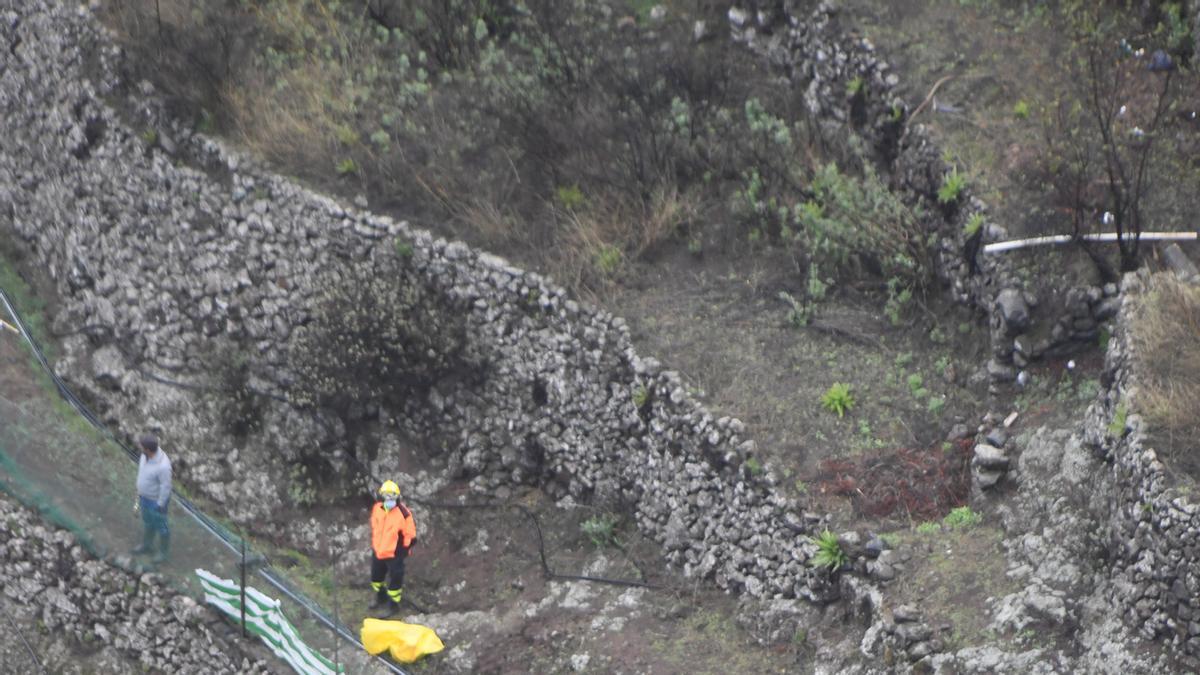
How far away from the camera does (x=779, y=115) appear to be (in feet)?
52.8

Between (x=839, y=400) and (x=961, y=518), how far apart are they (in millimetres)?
1654

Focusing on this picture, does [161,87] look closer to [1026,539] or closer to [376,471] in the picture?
[376,471]

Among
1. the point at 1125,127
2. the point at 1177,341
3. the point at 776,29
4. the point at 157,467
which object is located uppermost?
the point at 776,29

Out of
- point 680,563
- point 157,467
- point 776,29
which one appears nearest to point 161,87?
point 157,467

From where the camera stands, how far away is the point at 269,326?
52.6 ft

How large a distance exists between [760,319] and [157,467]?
5.82 meters

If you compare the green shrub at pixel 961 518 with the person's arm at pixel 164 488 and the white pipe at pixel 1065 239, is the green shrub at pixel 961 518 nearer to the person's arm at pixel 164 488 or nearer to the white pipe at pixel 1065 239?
the white pipe at pixel 1065 239

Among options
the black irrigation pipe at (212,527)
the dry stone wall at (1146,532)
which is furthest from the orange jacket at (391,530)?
the dry stone wall at (1146,532)

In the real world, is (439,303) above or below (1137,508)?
above

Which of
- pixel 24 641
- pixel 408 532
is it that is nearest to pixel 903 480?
pixel 408 532

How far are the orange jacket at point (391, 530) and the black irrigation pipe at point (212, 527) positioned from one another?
77 cm

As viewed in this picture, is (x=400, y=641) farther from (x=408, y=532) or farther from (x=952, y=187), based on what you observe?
(x=952, y=187)

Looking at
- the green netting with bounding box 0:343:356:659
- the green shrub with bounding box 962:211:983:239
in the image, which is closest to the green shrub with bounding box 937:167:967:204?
the green shrub with bounding box 962:211:983:239

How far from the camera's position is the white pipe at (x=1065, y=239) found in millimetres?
13031
